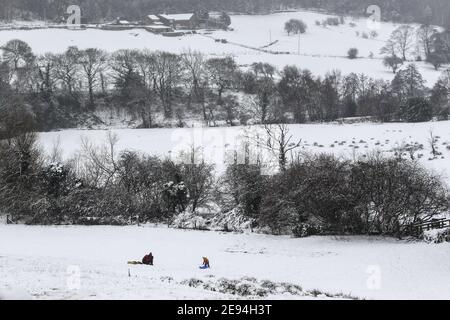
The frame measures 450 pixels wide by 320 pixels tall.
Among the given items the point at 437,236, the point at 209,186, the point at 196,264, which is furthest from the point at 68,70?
the point at 437,236

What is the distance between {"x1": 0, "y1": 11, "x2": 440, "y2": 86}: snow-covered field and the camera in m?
96.0

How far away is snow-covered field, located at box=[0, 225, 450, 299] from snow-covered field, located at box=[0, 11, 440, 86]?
212 ft

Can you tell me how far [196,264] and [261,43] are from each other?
97035 millimetres

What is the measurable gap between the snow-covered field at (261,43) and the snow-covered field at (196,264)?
64.7 metres

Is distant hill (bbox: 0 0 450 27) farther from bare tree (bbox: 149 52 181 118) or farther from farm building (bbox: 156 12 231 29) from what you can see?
bare tree (bbox: 149 52 181 118)

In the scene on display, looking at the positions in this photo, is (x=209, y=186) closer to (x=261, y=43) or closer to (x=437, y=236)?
(x=437, y=236)

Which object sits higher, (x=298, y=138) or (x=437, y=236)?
(x=298, y=138)

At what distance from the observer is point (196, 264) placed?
26656mm

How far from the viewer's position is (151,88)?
78625 mm

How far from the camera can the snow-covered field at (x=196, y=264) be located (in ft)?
57.8

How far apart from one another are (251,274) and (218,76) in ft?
198

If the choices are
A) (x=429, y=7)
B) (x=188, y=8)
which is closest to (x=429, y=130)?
(x=188, y=8)

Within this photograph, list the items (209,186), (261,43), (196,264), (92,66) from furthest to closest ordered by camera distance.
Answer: (261,43) → (92,66) → (209,186) → (196,264)
